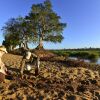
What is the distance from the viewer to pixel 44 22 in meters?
51.0

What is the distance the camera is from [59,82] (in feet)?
39.9

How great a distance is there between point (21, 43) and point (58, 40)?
6.95 m

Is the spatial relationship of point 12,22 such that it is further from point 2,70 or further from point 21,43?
point 2,70

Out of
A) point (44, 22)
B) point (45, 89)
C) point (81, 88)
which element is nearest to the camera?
point (45, 89)

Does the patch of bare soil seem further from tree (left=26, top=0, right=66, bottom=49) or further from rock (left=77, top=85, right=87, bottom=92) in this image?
tree (left=26, top=0, right=66, bottom=49)

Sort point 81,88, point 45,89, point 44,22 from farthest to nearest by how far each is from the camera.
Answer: point 44,22 → point 81,88 → point 45,89

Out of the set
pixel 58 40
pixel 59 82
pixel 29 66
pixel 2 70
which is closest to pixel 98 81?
pixel 59 82

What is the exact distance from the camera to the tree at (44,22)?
50.9 m

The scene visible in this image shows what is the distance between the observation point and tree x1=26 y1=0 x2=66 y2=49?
5088 centimetres

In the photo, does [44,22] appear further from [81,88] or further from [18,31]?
[81,88]

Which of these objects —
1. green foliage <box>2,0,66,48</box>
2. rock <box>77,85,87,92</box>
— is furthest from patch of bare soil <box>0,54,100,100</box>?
green foliage <box>2,0,66,48</box>

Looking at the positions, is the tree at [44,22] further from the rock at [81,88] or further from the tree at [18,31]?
the rock at [81,88]

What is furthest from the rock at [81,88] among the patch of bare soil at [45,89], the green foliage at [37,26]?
the green foliage at [37,26]

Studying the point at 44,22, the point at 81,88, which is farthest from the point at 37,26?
the point at 81,88
